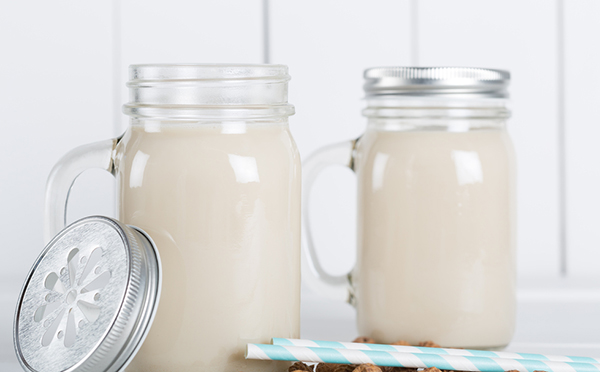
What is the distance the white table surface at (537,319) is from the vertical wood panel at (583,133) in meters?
0.06

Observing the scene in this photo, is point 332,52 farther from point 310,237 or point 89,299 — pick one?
point 89,299

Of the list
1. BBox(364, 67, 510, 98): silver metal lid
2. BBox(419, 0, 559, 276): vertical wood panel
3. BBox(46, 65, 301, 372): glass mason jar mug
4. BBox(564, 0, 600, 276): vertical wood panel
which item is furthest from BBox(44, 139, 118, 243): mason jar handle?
BBox(564, 0, 600, 276): vertical wood panel

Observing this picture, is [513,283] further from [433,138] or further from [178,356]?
[178,356]

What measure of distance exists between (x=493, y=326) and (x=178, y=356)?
1.05ft

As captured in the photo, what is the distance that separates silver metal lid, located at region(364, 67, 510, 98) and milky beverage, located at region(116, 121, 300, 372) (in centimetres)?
18

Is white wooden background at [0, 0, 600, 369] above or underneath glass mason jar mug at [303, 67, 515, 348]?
above

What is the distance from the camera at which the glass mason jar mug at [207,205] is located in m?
0.50

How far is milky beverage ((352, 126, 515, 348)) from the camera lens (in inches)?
24.2

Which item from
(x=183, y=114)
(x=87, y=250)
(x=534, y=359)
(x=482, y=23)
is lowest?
(x=534, y=359)

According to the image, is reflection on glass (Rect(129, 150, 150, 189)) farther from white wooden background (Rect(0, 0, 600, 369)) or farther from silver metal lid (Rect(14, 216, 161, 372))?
white wooden background (Rect(0, 0, 600, 369))

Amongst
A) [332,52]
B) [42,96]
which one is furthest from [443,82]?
[42,96]

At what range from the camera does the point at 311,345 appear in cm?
52

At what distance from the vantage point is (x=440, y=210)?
0.61 metres

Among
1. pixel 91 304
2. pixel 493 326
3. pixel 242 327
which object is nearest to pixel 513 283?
pixel 493 326
